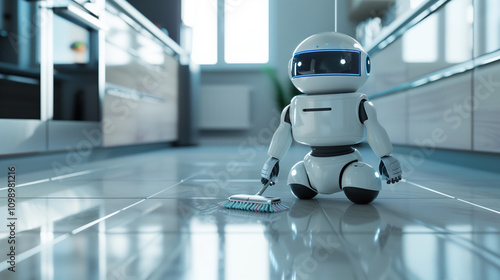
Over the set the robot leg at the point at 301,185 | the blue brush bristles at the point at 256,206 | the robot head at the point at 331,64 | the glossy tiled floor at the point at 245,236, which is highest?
the robot head at the point at 331,64

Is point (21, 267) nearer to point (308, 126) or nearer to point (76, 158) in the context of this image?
point (308, 126)

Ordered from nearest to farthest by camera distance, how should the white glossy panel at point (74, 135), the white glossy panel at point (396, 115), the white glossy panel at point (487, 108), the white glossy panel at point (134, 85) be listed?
the white glossy panel at point (487, 108) < the white glossy panel at point (74, 135) < the white glossy panel at point (134, 85) < the white glossy panel at point (396, 115)

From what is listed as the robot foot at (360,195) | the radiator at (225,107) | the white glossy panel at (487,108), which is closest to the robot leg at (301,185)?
the robot foot at (360,195)

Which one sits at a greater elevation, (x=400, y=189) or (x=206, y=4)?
(x=206, y=4)

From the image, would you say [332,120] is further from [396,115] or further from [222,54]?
[222,54]

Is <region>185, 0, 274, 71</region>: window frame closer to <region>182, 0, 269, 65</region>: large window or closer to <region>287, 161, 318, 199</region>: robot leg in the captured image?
<region>182, 0, 269, 65</region>: large window

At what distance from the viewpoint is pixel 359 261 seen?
0.54 metres

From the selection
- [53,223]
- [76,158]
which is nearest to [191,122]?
[76,158]

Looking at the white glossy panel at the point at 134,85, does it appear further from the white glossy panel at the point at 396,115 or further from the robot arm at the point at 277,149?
the white glossy panel at the point at 396,115

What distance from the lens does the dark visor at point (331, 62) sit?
1034 mm

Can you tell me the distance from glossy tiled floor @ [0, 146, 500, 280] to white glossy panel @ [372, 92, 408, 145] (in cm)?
155

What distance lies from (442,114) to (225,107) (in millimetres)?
3318

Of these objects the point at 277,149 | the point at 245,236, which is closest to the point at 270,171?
the point at 277,149

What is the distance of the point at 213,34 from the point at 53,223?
16.4ft
